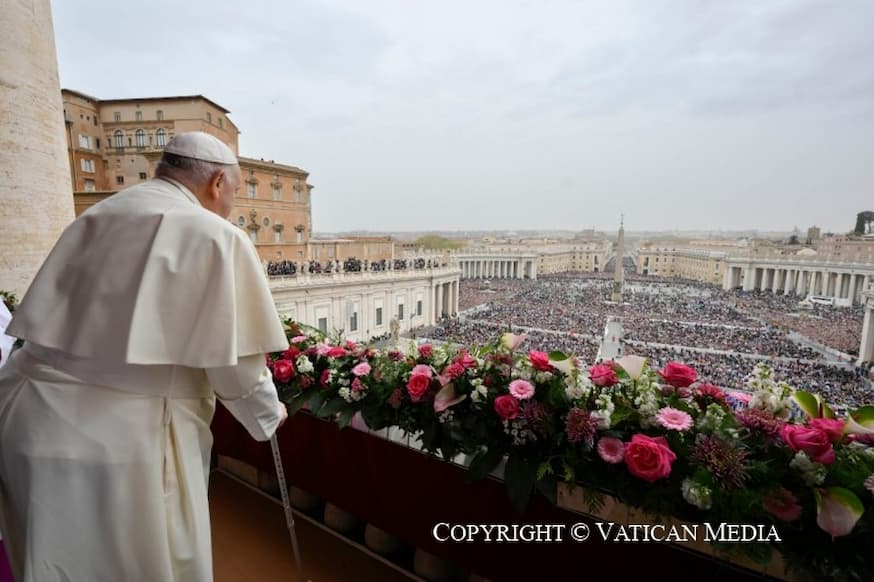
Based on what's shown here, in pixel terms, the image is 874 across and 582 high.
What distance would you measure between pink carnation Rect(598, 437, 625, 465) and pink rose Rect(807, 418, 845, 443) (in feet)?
1.90

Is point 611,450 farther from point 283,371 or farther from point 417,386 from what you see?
point 283,371

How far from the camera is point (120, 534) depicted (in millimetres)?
1178

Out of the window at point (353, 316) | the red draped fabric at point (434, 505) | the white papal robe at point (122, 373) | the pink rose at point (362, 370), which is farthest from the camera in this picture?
the window at point (353, 316)

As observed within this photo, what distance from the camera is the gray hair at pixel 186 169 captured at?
1325 mm

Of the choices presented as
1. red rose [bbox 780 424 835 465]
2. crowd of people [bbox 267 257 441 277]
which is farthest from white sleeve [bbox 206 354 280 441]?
crowd of people [bbox 267 257 441 277]

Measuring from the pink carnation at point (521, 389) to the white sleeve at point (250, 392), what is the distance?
0.85 meters

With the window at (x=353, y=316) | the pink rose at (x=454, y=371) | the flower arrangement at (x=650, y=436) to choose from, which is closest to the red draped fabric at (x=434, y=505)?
the flower arrangement at (x=650, y=436)

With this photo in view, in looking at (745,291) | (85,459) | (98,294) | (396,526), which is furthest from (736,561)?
(745,291)

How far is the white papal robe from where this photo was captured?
1138mm

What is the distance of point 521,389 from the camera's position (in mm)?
1661

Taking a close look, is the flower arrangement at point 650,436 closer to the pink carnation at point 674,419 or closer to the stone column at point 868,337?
the pink carnation at point 674,419

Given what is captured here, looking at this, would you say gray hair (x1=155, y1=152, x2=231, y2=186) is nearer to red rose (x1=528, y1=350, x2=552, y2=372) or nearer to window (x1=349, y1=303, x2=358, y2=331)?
red rose (x1=528, y1=350, x2=552, y2=372)

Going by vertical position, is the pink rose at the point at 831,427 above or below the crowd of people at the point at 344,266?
above

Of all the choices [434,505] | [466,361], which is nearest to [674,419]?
[466,361]
